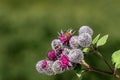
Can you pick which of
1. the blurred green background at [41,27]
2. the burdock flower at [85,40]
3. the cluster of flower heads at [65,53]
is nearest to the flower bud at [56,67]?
the cluster of flower heads at [65,53]

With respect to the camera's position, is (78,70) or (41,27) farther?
(41,27)

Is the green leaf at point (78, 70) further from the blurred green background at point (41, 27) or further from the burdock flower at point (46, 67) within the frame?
the blurred green background at point (41, 27)

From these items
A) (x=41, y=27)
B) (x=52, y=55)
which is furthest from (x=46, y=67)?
(x=41, y=27)

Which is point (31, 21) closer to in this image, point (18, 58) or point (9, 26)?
point (9, 26)

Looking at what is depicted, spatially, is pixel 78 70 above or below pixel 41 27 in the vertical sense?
below

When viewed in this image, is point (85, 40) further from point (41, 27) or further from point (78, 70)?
point (41, 27)

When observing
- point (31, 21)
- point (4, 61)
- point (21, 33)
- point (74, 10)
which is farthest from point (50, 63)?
point (74, 10)

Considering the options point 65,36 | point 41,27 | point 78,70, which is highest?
point 41,27
